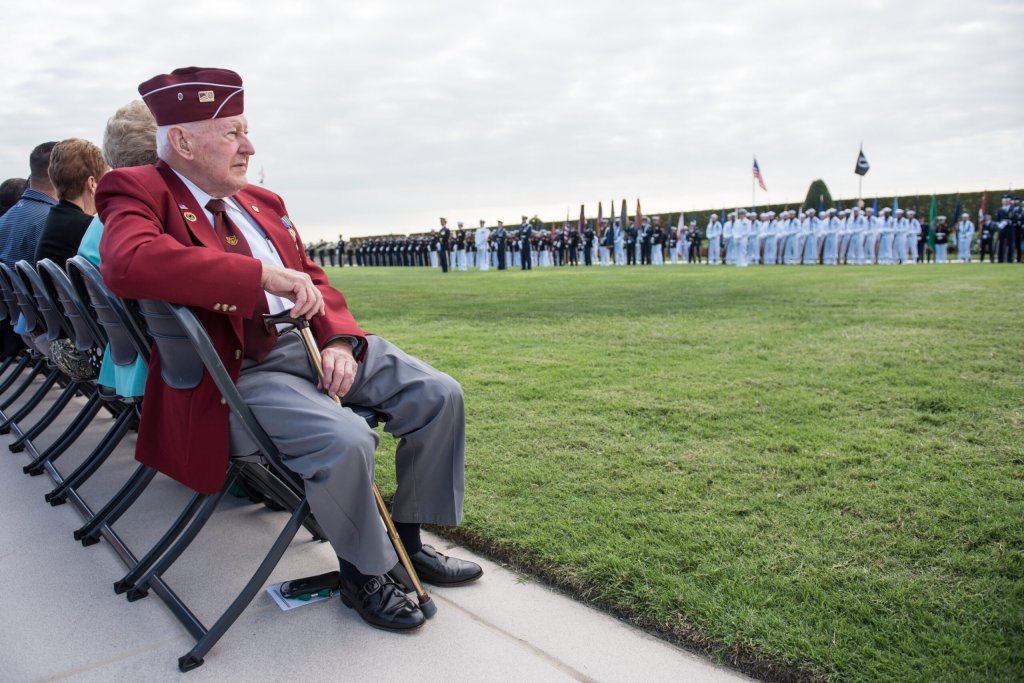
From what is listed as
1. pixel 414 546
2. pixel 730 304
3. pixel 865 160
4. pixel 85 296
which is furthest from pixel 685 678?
pixel 865 160

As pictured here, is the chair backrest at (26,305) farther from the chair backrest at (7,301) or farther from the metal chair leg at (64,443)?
the metal chair leg at (64,443)

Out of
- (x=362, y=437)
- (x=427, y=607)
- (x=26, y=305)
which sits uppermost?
(x=26, y=305)

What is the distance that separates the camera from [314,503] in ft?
6.91

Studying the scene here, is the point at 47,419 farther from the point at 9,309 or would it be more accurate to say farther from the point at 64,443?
the point at 9,309

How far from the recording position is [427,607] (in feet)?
7.59

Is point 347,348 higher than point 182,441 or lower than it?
higher

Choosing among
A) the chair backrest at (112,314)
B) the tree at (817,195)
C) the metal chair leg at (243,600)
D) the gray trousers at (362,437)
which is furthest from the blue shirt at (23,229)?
the tree at (817,195)

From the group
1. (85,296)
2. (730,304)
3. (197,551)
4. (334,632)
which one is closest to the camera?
(334,632)

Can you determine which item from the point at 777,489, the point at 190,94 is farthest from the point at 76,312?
the point at 777,489

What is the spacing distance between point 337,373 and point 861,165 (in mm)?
35114

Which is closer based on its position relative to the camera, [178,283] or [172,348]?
[178,283]

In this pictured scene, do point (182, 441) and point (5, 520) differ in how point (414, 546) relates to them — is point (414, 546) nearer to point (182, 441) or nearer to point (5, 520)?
point (182, 441)

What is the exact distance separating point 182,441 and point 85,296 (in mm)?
1273

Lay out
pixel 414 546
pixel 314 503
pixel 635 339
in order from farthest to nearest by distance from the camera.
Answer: pixel 635 339 → pixel 414 546 → pixel 314 503
